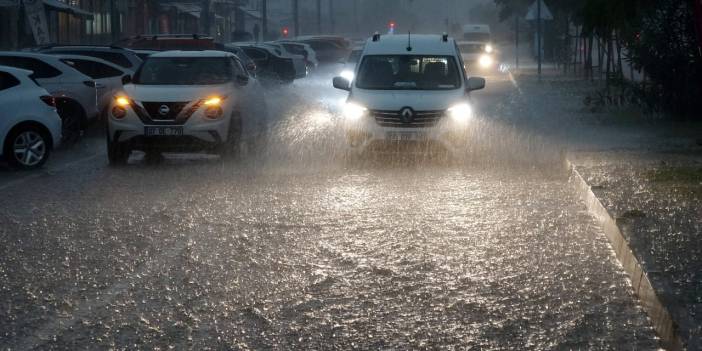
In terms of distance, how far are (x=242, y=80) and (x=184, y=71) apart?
34.8 inches

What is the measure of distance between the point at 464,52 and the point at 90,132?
3111cm

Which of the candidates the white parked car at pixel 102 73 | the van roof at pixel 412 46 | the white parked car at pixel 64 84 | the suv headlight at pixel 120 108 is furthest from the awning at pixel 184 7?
the suv headlight at pixel 120 108

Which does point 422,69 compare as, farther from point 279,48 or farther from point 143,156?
point 279,48

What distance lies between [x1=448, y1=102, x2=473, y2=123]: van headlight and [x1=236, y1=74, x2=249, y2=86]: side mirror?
3.46 metres

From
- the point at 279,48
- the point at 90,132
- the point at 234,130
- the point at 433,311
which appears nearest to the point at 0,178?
the point at 234,130

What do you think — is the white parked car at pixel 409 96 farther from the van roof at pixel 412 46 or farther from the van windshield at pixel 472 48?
the van windshield at pixel 472 48

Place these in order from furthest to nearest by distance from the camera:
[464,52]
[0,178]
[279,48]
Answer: [464,52] < [279,48] < [0,178]

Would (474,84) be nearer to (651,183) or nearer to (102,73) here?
(651,183)

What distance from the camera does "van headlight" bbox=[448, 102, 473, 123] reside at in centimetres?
1596

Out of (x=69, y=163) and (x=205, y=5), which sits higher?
(x=205, y=5)

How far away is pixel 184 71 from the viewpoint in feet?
57.5

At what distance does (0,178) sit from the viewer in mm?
15078

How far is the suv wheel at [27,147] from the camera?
1585cm

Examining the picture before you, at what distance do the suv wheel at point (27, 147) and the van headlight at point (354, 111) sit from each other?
13.5ft
